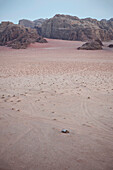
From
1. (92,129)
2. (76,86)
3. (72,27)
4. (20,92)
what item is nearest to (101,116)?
(92,129)

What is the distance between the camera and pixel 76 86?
19.3 ft

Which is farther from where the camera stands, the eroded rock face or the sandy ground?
the eroded rock face

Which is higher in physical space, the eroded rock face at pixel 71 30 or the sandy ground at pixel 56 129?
the eroded rock face at pixel 71 30

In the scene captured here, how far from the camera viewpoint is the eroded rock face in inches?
1447

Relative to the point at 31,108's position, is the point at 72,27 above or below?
above

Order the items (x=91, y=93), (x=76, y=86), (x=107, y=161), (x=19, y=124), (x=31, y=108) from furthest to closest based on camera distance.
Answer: (x=76, y=86), (x=91, y=93), (x=31, y=108), (x=19, y=124), (x=107, y=161)

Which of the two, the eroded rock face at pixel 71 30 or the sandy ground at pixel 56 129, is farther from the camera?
the eroded rock face at pixel 71 30

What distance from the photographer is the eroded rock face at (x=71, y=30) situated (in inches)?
1447

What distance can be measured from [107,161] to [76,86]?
3868 millimetres

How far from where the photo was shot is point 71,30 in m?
37.7

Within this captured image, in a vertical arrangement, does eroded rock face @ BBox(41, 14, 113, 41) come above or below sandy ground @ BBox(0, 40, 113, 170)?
above

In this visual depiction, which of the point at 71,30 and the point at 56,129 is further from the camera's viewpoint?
the point at 71,30

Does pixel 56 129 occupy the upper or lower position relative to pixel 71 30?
lower

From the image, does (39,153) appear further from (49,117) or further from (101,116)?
(101,116)
